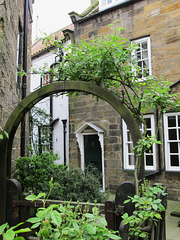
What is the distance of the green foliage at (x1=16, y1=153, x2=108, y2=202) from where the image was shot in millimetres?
3933

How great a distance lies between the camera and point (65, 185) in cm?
417

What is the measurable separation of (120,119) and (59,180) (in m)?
4.19

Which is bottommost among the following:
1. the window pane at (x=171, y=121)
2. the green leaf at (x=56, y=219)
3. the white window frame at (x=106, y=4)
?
the green leaf at (x=56, y=219)

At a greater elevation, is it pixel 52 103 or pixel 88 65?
pixel 52 103

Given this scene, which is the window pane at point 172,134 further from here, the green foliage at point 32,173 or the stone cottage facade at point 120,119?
the green foliage at point 32,173

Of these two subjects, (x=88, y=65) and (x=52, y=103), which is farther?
(x=52, y=103)

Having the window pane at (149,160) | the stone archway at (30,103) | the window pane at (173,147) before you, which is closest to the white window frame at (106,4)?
the window pane at (173,147)

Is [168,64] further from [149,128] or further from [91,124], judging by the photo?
[91,124]

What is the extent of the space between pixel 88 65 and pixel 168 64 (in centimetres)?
471

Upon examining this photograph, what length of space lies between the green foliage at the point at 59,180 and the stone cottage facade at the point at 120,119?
3.32 meters

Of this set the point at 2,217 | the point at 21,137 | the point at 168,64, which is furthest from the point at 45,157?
the point at 168,64

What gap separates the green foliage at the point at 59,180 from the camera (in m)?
3.93

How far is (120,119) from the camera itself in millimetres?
7875

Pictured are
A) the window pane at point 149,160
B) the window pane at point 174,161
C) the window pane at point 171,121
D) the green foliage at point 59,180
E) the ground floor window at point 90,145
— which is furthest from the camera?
the ground floor window at point 90,145
